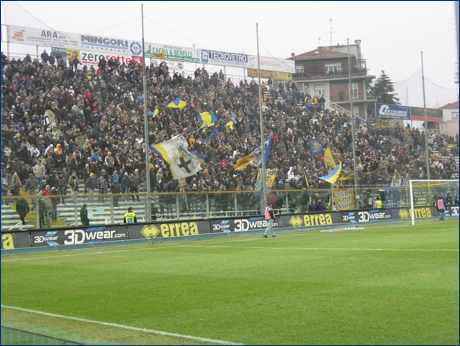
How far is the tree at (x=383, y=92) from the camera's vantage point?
55.8 metres

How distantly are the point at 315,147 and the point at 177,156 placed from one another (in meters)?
13.0

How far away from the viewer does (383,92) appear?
56.0 m

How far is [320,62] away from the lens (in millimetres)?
51781

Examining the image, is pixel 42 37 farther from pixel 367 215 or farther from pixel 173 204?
pixel 367 215

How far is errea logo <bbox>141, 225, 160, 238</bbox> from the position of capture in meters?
27.7

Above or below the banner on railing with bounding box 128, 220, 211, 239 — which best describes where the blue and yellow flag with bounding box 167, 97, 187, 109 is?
above

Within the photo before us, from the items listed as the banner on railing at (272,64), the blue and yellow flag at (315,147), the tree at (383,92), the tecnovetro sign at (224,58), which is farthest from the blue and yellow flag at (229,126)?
the tree at (383,92)

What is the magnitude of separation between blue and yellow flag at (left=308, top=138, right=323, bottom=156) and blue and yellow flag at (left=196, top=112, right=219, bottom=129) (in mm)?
7660

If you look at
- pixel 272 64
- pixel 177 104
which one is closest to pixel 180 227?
pixel 177 104

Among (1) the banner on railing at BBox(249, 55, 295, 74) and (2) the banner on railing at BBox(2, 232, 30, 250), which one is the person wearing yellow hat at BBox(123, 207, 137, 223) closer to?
(2) the banner on railing at BBox(2, 232, 30, 250)

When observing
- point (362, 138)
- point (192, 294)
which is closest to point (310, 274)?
point (192, 294)

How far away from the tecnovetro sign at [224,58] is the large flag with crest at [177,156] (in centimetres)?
1695

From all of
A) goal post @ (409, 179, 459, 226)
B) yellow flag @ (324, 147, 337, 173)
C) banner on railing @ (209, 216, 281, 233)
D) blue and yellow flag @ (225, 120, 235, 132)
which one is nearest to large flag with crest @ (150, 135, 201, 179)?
banner on railing @ (209, 216, 281, 233)

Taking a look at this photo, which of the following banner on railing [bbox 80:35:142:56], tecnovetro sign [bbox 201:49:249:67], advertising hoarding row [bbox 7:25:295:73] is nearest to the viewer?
advertising hoarding row [bbox 7:25:295:73]
